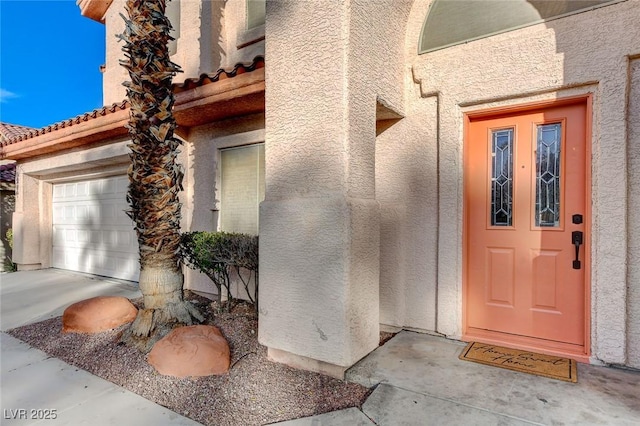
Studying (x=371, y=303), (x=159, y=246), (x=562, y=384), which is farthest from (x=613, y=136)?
(x=159, y=246)

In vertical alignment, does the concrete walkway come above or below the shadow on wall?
below

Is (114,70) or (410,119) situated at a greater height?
(114,70)

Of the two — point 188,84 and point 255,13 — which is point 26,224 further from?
point 255,13

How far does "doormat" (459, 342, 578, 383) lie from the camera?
3275 mm

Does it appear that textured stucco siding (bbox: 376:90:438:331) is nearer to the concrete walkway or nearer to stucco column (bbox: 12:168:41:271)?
the concrete walkway

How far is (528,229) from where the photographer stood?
3865 millimetres

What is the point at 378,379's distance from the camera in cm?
322

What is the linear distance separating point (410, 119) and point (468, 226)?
150 cm

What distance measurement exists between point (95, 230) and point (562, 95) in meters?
9.85

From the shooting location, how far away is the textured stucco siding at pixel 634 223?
3.30 meters

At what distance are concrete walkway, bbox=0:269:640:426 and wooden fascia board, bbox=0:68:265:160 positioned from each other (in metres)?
3.77

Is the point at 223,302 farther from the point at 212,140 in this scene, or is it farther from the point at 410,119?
the point at 410,119

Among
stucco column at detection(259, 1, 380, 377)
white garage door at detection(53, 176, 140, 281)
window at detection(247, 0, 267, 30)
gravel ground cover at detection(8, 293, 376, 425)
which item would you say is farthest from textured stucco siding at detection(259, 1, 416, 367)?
white garage door at detection(53, 176, 140, 281)

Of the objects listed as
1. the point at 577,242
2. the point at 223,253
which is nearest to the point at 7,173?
the point at 223,253
